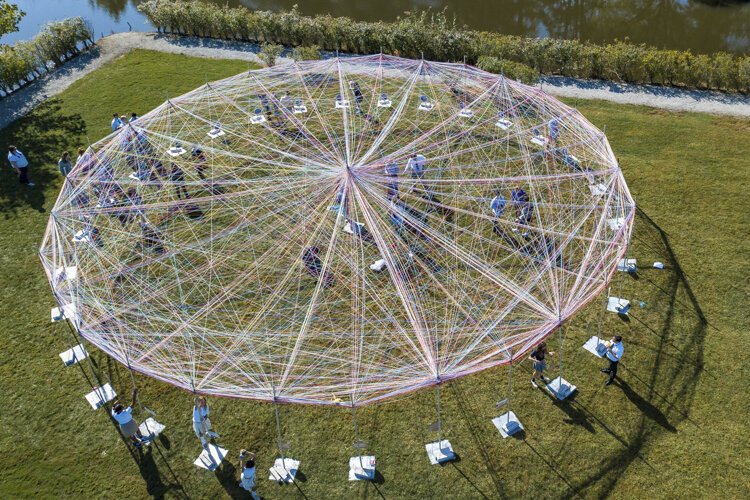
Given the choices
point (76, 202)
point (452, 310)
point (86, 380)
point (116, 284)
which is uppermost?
point (76, 202)

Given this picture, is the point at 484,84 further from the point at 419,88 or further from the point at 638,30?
the point at 638,30

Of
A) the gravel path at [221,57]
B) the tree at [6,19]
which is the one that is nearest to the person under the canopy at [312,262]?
the gravel path at [221,57]

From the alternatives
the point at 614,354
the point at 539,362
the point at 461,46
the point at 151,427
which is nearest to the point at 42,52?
the point at 461,46

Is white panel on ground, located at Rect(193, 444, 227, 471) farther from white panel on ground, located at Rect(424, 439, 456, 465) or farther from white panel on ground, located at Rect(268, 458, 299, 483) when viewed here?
white panel on ground, located at Rect(424, 439, 456, 465)

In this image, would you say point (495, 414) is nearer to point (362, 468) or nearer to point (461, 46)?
point (362, 468)

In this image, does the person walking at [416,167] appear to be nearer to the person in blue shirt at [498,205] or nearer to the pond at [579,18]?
the person in blue shirt at [498,205]

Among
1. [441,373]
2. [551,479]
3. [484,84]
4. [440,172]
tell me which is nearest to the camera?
[441,373]

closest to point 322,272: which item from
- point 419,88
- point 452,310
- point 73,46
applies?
point 452,310
